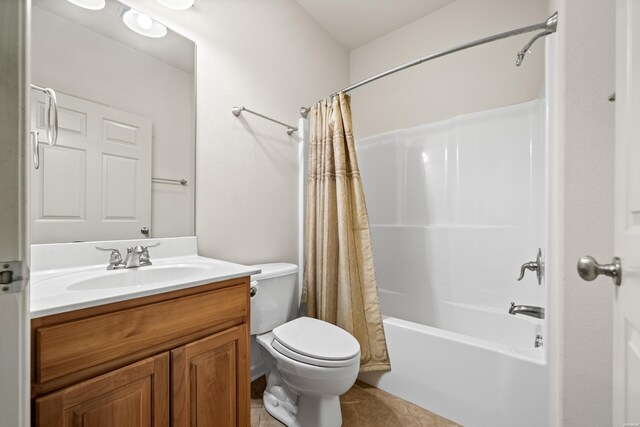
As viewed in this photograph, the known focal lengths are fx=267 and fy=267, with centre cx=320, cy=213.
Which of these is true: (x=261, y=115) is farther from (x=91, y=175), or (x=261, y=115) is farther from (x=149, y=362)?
(x=149, y=362)

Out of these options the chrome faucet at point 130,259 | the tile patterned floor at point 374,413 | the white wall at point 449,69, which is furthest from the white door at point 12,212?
the white wall at point 449,69

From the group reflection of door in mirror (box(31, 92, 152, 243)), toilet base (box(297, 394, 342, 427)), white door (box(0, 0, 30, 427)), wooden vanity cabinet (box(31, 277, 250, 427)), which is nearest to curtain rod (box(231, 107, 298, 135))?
reflection of door in mirror (box(31, 92, 152, 243))

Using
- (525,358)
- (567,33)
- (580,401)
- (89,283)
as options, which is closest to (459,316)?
(525,358)

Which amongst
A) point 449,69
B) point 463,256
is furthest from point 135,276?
point 449,69

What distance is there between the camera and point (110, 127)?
117 cm

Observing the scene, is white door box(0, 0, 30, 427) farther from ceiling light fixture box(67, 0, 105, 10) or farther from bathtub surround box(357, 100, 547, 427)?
bathtub surround box(357, 100, 547, 427)

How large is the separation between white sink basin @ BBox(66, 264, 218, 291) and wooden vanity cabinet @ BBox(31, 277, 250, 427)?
0.35 feet

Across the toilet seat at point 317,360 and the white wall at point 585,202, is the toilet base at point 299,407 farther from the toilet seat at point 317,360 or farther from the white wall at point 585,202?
the white wall at point 585,202

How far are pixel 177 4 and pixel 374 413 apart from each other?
2282mm

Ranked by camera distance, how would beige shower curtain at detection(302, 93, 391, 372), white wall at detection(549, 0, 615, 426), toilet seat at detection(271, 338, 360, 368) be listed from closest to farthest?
white wall at detection(549, 0, 615, 426), toilet seat at detection(271, 338, 360, 368), beige shower curtain at detection(302, 93, 391, 372)

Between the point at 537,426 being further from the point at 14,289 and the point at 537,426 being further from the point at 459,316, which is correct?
the point at 14,289

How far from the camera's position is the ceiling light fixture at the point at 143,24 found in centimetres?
121

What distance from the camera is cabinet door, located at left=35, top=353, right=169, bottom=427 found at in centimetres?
64

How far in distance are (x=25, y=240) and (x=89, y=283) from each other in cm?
55
